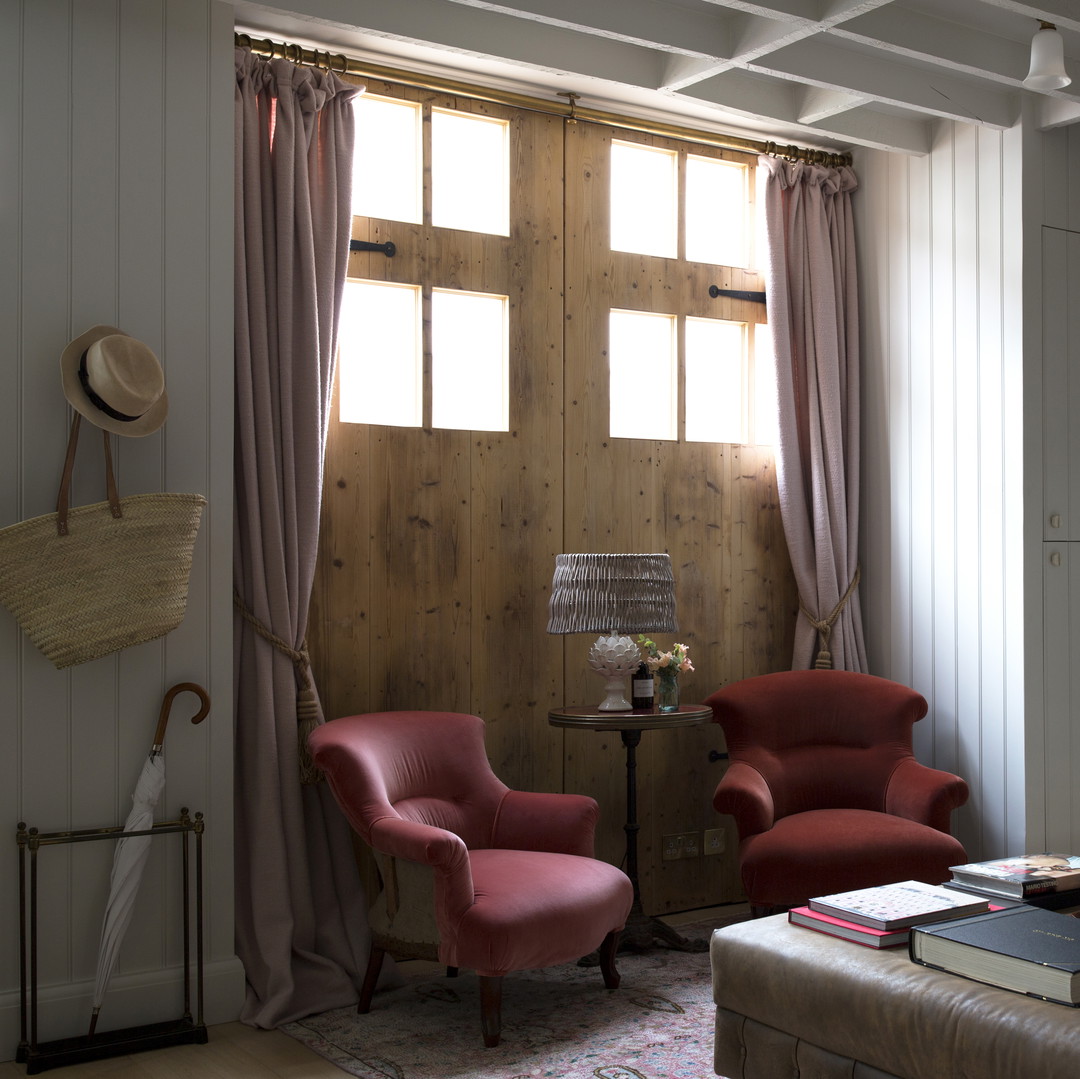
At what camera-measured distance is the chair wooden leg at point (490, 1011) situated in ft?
10.0

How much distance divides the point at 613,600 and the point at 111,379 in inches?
63.6

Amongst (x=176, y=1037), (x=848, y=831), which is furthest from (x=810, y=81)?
(x=176, y=1037)

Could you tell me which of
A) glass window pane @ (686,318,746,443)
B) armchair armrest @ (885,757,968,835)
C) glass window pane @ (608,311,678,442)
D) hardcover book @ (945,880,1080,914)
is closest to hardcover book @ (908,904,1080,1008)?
hardcover book @ (945,880,1080,914)

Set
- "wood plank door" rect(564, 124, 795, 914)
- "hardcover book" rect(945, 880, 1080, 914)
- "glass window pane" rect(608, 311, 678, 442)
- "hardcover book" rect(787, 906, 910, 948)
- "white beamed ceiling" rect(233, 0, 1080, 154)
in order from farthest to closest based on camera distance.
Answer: "glass window pane" rect(608, 311, 678, 442)
"wood plank door" rect(564, 124, 795, 914)
"white beamed ceiling" rect(233, 0, 1080, 154)
"hardcover book" rect(945, 880, 1080, 914)
"hardcover book" rect(787, 906, 910, 948)

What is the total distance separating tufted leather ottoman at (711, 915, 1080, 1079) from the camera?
6.28 ft

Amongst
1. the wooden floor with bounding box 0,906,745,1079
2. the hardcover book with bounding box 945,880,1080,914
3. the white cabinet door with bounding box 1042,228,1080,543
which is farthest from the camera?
the white cabinet door with bounding box 1042,228,1080,543

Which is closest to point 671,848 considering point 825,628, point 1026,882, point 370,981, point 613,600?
point 825,628

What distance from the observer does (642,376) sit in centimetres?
443

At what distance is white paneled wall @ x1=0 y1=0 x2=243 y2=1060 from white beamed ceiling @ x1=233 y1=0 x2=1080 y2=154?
0.43 metres

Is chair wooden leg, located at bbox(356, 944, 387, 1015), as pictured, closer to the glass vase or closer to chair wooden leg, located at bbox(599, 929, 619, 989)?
chair wooden leg, located at bbox(599, 929, 619, 989)

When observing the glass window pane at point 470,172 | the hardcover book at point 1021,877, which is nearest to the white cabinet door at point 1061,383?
the hardcover book at point 1021,877

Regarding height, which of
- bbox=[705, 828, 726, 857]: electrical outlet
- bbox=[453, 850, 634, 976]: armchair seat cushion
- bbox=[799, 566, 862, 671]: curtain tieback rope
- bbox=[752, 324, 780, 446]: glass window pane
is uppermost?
bbox=[752, 324, 780, 446]: glass window pane

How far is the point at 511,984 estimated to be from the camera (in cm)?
357

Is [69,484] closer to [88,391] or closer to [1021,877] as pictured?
A: [88,391]
